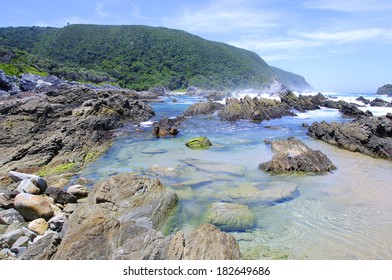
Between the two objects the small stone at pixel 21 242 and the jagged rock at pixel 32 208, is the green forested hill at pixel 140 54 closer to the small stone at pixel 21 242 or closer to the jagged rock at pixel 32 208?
the jagged rock at pixel 32 208

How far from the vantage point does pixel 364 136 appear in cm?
1869

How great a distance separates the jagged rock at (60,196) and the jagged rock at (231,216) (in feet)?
15.0

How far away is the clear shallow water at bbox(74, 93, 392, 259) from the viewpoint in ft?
25.0

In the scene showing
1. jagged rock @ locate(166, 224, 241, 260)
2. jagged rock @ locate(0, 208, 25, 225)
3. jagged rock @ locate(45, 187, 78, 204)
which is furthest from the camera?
jagged rock @ locate(45, 187, 78, 204)

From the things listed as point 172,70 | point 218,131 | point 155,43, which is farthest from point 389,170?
point 155,43

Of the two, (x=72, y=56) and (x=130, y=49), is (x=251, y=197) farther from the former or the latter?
(x=130, y=49)

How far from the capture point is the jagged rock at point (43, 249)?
5.94 metres

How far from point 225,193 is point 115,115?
20.6 m

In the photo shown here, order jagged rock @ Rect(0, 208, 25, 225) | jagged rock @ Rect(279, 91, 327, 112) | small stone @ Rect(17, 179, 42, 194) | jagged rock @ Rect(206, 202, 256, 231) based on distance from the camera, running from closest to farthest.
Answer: jagged rock @ Rect(0, 208, 25, 225), jagged rock @ Rect(206, 202, 256, 231), small stone @ Rect(17, 179, 42, 194), jagged rock @ Rect(279, 91, 327, 112)

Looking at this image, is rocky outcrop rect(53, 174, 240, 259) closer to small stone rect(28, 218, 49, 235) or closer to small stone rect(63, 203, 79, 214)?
small stone rect(28, 218, 49, 235)

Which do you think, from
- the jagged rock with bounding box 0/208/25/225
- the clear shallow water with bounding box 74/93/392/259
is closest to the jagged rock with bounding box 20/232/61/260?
the jagged rock with bounding box 0/208/25/225

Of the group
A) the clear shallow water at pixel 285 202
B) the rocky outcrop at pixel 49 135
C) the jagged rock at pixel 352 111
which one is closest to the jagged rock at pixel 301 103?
the jagged rock at pixel 352 111

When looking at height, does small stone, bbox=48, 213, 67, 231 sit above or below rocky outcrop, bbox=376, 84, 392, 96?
below

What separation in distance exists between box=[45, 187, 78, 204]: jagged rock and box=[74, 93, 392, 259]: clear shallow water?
2.99 metres
